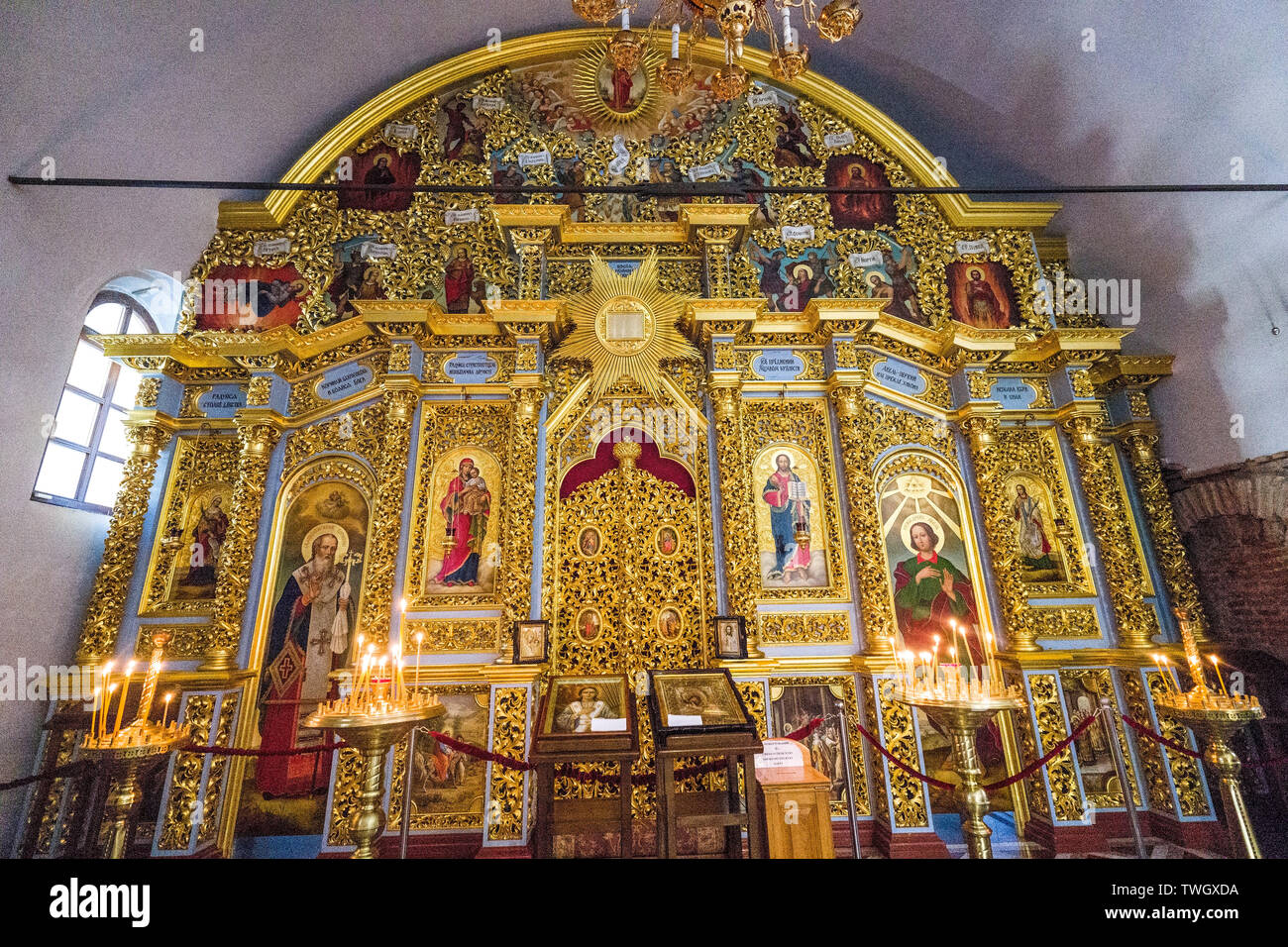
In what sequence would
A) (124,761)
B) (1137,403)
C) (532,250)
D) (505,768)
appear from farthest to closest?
(1137,403), (532,250), (505,768), (124,761)

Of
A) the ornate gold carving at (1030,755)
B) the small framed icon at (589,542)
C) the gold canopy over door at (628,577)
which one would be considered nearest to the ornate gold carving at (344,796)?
the gold canopy over door at (628,577)

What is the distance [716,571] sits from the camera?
19.1 feet

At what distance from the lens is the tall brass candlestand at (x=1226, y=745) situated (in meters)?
3.74

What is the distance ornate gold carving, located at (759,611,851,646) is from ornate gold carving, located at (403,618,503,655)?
2806 mm

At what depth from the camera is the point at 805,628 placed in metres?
5.66

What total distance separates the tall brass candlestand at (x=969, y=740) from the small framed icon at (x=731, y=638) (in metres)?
2.15

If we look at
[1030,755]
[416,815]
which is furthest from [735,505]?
[416,815]

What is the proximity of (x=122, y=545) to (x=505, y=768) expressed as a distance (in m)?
5.10

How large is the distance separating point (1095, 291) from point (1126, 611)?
13.9 feet

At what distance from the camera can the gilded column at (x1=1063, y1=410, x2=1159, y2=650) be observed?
587 centimetres

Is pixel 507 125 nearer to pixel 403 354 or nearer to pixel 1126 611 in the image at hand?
pixel 403 354

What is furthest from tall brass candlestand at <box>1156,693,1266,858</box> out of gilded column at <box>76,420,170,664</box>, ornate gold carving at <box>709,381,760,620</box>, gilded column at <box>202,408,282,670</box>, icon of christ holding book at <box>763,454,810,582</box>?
gilded column at <box>76,420,170,664</box>

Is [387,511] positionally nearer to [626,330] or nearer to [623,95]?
[626,330]

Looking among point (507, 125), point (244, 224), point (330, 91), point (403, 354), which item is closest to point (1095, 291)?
point (507, 125)
